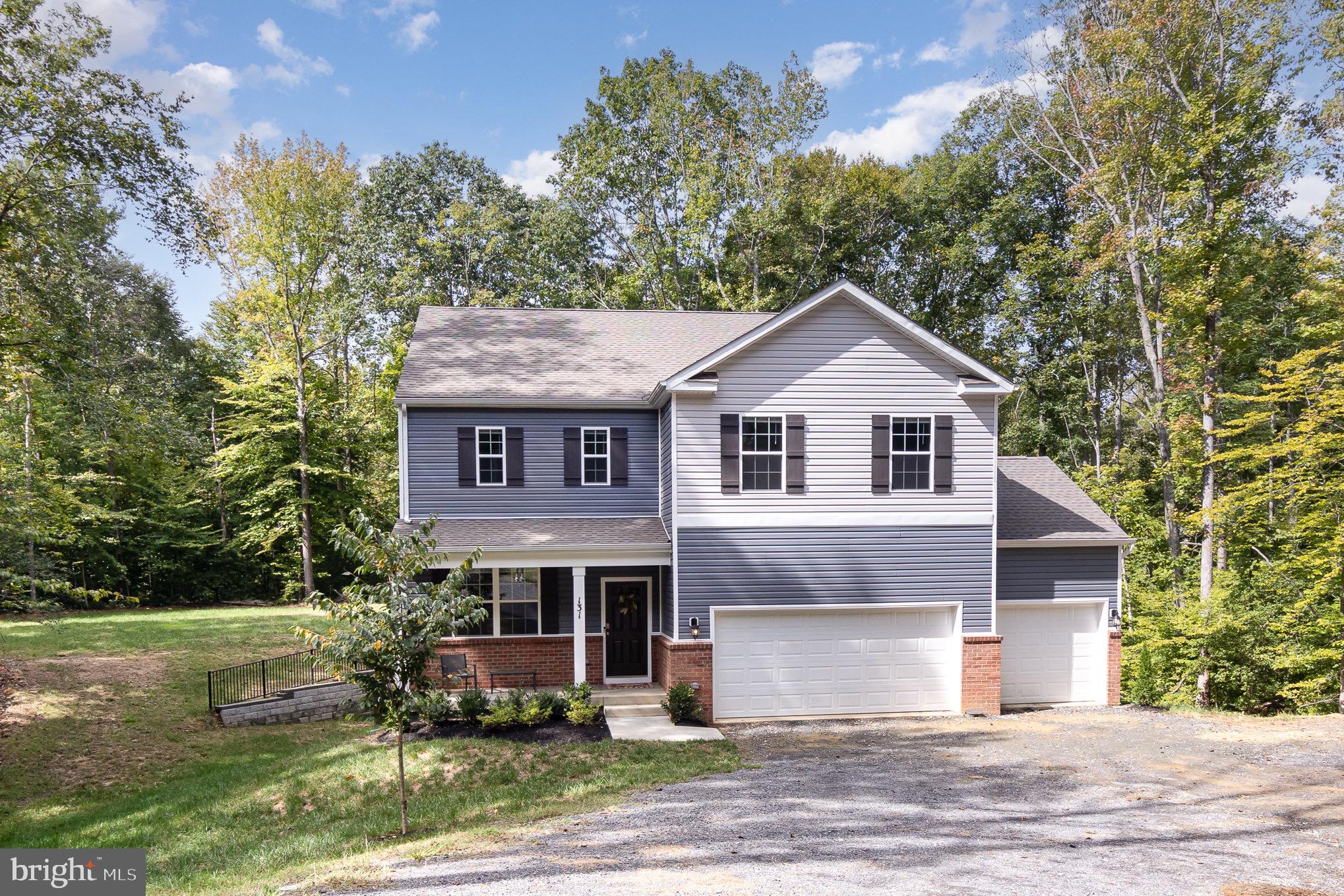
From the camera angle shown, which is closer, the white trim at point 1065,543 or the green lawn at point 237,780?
the green lawn at point 237,780

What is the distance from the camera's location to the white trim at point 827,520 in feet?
48.9

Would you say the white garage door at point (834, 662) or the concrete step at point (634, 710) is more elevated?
the white garage door at point (834, 662)

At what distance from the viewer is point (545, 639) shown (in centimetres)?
1625

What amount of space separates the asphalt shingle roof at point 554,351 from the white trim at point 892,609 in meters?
4.82

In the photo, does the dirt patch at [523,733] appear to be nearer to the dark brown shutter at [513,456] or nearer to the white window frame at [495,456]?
the white window frame at [495,456]

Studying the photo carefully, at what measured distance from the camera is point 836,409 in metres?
15.2

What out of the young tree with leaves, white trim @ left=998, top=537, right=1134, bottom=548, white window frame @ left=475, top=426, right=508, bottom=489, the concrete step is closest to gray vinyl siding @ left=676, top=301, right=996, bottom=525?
white trim @ left=998, top=537, right=1134, bottom=548

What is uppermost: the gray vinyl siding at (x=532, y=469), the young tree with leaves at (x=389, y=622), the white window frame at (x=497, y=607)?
the gray vinyl siding at (x=532, y=469)

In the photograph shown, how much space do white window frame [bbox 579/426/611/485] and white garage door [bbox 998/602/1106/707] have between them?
28.4 feet

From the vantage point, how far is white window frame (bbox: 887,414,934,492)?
1532cm

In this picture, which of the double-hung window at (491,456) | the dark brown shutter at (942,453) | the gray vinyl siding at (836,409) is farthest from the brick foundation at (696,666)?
the dark brown shutter at (942,453)

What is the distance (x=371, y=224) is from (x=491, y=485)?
Answer: 23.1 m

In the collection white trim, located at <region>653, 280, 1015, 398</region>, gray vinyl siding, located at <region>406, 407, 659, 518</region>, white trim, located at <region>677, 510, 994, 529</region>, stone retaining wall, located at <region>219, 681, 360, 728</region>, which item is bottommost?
stone retaining wall, located at <region>219, 681, 360, 728</region>

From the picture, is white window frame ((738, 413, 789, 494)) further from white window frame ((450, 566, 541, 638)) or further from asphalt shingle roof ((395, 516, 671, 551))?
white window frame ((450, 566, 541, 638))
